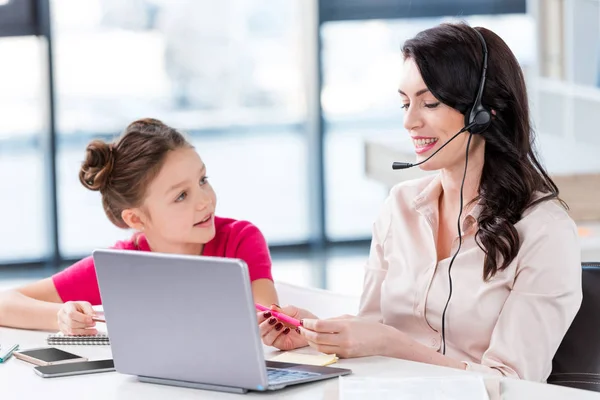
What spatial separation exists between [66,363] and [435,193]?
779mm

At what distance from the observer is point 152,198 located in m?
2.11

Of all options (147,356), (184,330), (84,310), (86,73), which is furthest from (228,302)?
(86,73)

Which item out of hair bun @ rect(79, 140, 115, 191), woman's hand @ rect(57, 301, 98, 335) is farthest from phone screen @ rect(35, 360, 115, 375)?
hair bun @ rect(79, 140, 115, 191)

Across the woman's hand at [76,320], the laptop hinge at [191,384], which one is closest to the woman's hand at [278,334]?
the laptop hinge at [191,384]

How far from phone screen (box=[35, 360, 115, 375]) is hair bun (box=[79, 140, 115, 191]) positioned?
56cm

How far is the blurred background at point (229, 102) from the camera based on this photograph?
5.05 metres

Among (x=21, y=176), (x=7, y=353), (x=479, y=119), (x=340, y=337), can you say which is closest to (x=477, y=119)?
(x=479, y=119)

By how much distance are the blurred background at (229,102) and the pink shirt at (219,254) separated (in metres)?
2.41

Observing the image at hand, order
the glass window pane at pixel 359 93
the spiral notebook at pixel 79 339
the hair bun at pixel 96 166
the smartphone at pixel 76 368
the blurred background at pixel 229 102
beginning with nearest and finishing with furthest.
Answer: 1. the smartphone at pixel 76 368
2. the spiral notebook at pixel 79 339
3. the hair bun at pixel 96 166
4. the blurred background at pixel 229 102
5. the glass window pane at pixel 359 93

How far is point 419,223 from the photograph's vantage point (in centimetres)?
196

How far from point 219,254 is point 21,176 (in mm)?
3198

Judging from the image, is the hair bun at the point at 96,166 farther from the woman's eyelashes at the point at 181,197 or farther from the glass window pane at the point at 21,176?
the glass window pane at the point at 21,176

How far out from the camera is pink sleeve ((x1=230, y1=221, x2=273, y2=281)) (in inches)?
84.6

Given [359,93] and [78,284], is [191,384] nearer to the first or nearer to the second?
[78,284]
